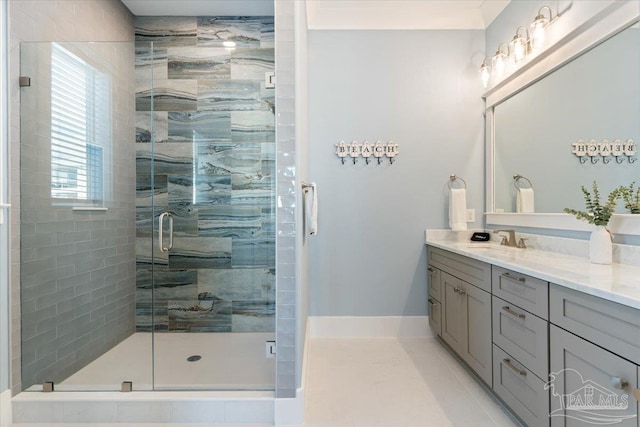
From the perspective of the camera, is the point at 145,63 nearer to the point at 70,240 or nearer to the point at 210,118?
the point at 210,118

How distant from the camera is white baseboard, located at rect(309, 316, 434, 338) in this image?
300 centimetres

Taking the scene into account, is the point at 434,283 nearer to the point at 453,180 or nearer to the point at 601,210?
the point at 453,180

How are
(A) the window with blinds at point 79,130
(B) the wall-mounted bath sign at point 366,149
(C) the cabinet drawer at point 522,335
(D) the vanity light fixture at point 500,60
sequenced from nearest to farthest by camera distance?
(C) the cabinet drawer at point 522,335 < (A) the window with blinds at point 79,130 < (D) the vanity light fixture at point 500,60 < (B) the wall-mounted bath sign at point 366,149

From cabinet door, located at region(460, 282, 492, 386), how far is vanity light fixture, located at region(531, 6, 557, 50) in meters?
1.67

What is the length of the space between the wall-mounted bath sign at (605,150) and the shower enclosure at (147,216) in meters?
1.96

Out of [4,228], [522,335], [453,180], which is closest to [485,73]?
[453,180]

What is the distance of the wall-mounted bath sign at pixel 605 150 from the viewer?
1.68 metres

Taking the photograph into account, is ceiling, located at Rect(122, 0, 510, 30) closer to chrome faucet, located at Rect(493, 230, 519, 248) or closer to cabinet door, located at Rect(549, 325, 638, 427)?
chrome faucet, located at Rect(493, 230, 519, 248)

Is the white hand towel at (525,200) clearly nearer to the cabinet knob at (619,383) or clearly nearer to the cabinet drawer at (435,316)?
the cabinet drawer at (435,316)

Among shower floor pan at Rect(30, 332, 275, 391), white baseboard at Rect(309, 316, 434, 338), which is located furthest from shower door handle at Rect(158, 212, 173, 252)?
white baseboard at Rect(309, 316, 434, 338)

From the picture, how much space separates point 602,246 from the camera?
1.69 meters

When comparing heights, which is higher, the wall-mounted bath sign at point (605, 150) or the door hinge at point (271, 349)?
the wall-mounted bath sign at point (605, 150)

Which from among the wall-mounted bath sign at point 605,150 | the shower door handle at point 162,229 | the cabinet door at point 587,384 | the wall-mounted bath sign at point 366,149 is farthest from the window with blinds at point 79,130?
the wall-mounted bath sign at point 605,150

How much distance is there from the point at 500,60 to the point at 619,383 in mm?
2434
